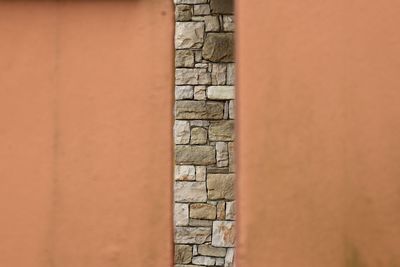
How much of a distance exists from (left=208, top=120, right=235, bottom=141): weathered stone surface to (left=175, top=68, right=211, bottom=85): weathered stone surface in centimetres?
28

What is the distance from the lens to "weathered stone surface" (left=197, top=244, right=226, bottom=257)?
427cm

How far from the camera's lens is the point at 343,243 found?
138 inches

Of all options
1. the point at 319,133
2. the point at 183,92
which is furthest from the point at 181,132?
the point at 319,133

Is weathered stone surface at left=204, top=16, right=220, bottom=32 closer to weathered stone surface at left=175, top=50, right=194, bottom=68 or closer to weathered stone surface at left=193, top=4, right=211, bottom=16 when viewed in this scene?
weathered stone surface at left=193, top=4, right=211, bottom=16

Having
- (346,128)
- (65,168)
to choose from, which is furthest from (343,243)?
(65,168)

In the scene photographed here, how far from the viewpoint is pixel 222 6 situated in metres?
4.41

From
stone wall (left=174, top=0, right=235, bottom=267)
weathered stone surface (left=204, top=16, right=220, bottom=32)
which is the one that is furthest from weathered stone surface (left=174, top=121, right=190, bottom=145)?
weathered stone surface (left=204, top=16, right=220, bottom=32)

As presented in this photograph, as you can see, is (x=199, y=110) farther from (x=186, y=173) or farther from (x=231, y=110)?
(x=186, y=173)

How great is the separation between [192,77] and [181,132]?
37 cm

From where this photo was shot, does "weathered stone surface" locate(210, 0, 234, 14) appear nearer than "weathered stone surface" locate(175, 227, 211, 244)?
No

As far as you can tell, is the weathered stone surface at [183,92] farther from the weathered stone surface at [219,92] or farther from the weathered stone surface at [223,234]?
the weathered stone surface at [223,234]

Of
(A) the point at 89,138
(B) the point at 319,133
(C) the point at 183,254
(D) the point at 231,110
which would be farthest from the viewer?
(D) the point at 231,110

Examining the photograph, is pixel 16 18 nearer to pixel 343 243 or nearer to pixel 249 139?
pixel 249 139

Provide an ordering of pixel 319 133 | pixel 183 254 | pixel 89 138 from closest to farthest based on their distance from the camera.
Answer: pixel 319 133 → pixel 89 138 → pixel 183 254
